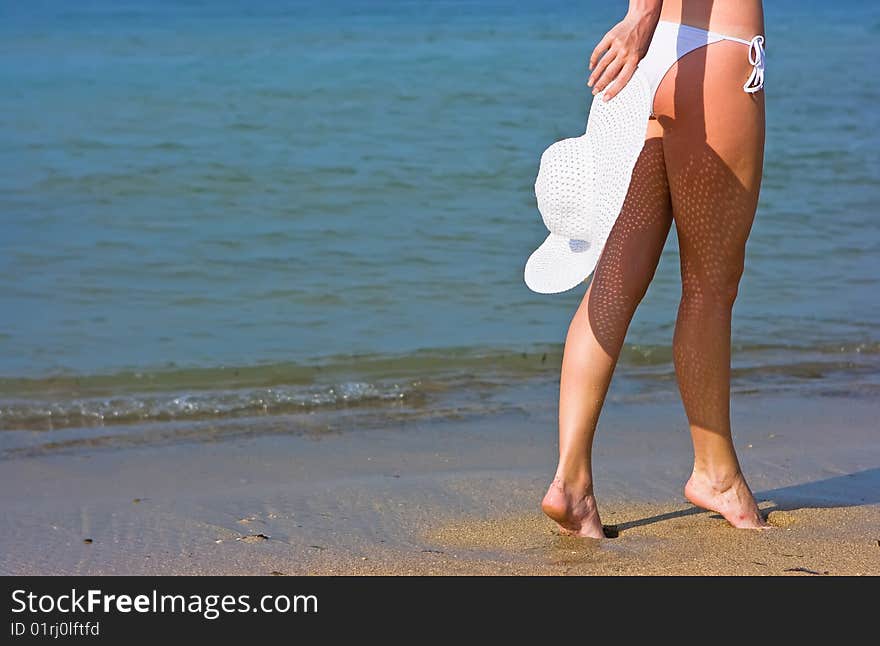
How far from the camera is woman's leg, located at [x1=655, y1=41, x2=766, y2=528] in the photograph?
8.20 feet

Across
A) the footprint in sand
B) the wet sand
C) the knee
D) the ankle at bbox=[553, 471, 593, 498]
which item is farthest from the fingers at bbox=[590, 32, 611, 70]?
the footprint in sand

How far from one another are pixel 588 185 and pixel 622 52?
33 centimetres

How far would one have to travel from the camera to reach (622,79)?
230cm

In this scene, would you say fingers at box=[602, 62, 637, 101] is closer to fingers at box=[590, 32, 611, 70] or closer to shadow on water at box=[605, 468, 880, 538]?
fingers at box=[590, 32, 611, 70]

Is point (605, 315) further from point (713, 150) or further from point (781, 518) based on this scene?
point (781, 518)

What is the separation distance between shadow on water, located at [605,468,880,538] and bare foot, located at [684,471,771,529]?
4.1 inches

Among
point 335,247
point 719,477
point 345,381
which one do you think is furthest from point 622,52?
point 335,247

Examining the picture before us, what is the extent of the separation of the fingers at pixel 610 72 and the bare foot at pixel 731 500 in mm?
1004

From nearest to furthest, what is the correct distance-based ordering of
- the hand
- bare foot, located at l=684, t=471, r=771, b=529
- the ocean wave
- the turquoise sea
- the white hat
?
the hand → the white hat → bare foot, located at l=684, t=471, r=771, b=529 → the ocean wave → the turquoise sea

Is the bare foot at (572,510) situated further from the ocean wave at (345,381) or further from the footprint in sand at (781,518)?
the ocean wave at (345,381)

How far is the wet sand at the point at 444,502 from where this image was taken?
2564 millimetres

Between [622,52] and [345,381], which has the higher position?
[622,52]
